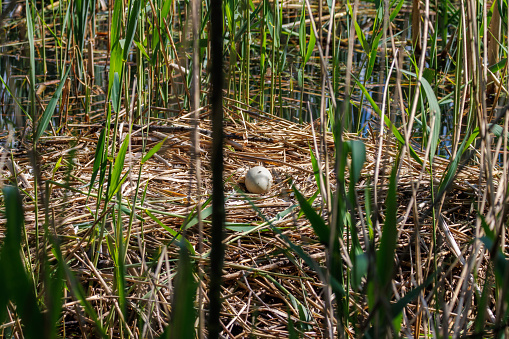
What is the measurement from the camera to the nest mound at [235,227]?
4.16 ft

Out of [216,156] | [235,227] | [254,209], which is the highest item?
[216,156]

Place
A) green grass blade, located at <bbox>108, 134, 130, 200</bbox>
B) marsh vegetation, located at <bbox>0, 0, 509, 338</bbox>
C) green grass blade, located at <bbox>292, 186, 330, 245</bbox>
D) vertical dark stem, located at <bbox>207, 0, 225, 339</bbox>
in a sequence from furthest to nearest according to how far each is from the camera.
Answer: green grass blade, located at <bbox>108, 134, 130, 200</bbox>
green grass blade, located at <bbox>292, 186, 330, 245</bbox>
marsh vegetation, located at <bbox>0, 0, 509, 338</bbox>
vertical dark stem, located at <bbox>207, 0, 225, 339</bbox>

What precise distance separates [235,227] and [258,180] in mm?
300

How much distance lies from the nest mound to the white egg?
1.5 inches

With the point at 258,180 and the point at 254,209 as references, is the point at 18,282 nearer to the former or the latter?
the point at 254,209

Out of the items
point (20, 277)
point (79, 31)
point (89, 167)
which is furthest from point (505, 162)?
point (79, 31)

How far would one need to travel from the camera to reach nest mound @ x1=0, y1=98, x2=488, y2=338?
1.27m

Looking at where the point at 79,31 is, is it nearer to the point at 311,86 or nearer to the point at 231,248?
the point at 231,248

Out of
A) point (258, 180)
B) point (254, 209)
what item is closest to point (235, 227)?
point (258, 180)

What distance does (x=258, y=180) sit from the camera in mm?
1802

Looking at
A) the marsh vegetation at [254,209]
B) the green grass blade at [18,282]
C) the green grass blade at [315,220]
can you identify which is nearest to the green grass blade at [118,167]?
the marsh vegetation at [254,209]

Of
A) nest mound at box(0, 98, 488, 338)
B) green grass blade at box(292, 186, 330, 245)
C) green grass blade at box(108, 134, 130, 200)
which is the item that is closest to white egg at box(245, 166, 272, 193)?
nest mound at box(0, 98, 488, 338)

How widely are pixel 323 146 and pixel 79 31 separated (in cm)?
146

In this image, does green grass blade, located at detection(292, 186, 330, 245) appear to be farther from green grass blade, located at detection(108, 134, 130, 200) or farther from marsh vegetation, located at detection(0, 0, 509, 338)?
green grass blade, located at detection(108, 134, 130, 200)
